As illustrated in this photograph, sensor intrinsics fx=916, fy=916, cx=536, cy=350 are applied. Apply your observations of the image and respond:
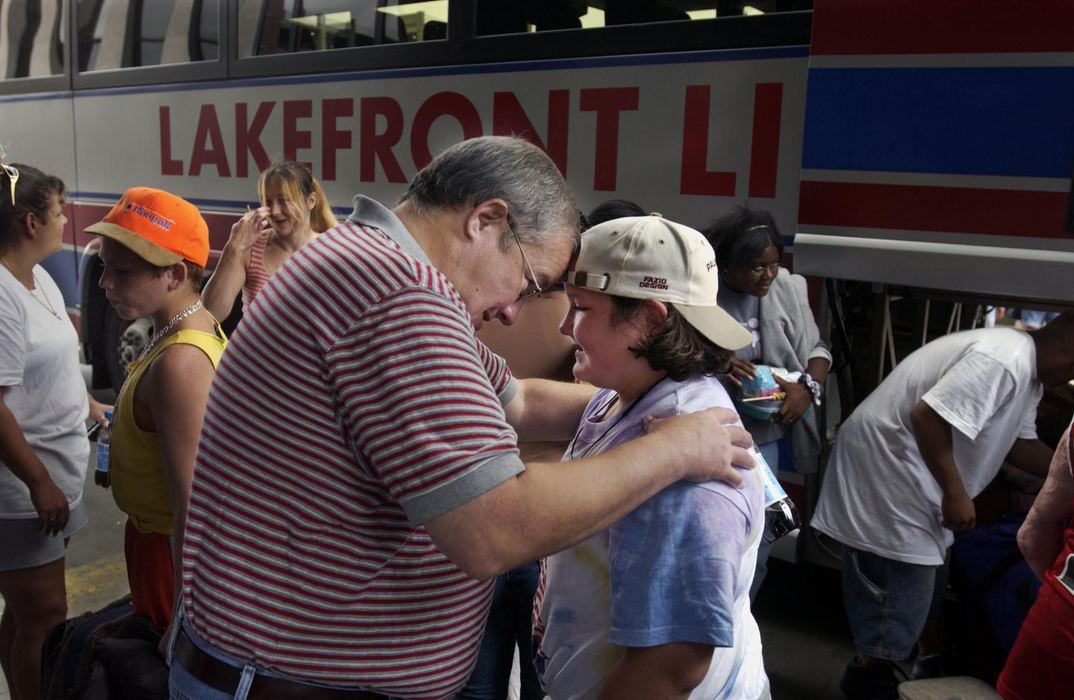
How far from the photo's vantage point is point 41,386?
278 cm

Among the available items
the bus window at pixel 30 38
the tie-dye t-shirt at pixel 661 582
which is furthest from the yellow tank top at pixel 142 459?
the bus window at pixel 30 38

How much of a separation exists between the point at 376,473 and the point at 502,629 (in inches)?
43.3

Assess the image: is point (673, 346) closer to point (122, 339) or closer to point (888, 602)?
point (888, 602)

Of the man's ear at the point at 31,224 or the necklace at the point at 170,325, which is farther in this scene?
the man's ear at the point at 31,224

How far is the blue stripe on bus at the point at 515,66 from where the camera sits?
11.2 ft

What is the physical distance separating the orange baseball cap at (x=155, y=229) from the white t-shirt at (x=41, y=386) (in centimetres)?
68

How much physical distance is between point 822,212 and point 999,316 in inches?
222

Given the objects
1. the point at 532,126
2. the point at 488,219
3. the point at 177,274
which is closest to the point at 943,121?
the point at 532,126

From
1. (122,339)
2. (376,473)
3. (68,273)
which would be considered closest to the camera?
(376,473)

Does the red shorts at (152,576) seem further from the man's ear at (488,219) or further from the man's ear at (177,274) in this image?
the man's ear at (488,219)

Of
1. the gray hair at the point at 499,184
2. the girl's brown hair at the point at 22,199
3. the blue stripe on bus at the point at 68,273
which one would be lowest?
the blue stripe on bus at the point at 68,273

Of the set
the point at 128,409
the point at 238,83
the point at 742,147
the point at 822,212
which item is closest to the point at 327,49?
the point at 238,83

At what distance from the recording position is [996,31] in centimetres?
273

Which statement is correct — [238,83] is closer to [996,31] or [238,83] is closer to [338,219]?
Result: [338,219]
